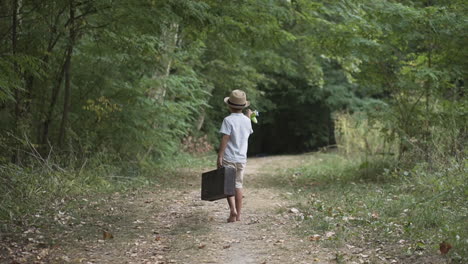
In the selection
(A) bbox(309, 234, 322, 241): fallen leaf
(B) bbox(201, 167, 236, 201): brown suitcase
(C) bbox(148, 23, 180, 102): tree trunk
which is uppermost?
(C) bbox(148, 23, 180, 102): tree trunk

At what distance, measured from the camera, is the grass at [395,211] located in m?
6.20

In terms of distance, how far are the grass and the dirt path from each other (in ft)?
1.48

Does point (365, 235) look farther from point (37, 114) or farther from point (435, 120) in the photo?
point (37, 114)

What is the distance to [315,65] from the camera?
24000 millimetres

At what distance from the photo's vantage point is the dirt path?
6184mm

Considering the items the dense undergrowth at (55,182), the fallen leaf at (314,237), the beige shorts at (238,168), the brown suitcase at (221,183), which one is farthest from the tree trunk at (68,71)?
the fallen leaf at (314,237)

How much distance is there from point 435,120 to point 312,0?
13.0 feet

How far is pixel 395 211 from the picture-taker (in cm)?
805

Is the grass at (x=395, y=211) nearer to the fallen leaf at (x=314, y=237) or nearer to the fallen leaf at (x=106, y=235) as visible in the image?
the fallen leaf at (x=314, y=237)

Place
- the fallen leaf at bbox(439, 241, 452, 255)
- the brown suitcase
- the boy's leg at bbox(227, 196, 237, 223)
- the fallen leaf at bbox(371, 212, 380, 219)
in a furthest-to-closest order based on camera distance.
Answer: the boy's leg at bbox(227, 196, 237, 223)
the fallen leaf at bbox(371, 212, 380, 219)
the brown suitcase
the fallen leaf at bbox(439, 241, 452, 255)

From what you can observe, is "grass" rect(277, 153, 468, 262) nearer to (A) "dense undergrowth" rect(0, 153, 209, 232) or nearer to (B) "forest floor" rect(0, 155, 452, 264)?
(B) "forest floor" rect(0, 155, 452, 264)

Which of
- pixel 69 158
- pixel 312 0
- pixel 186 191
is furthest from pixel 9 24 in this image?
pixel 312 0

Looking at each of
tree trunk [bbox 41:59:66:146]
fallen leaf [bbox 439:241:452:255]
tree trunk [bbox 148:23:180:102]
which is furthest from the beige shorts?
tree trunk [bbox 148:23:180:102]

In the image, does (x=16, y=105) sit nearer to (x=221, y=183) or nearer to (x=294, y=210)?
(x=221, y=183)
